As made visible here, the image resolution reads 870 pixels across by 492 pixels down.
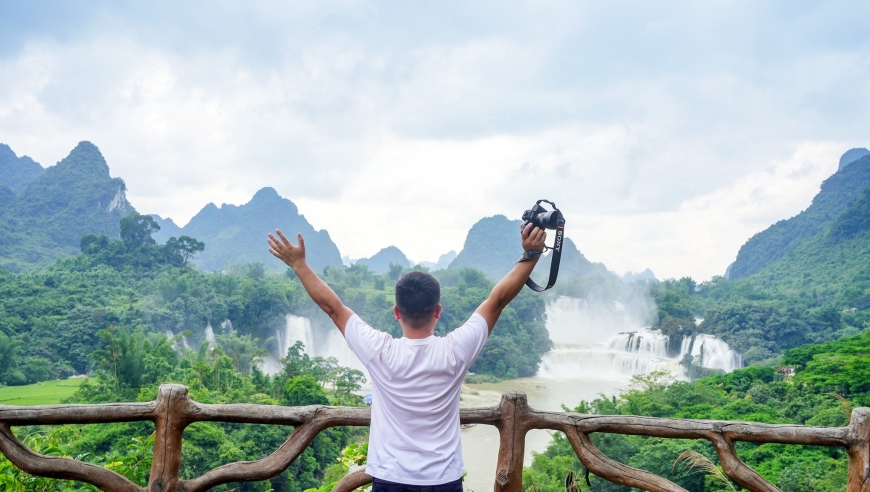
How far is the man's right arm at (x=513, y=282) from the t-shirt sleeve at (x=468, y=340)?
40 mm

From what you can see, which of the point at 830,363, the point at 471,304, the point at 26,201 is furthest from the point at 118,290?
the point at 830,363

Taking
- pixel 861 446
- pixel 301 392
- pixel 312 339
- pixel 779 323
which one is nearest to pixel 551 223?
pixel 861 446

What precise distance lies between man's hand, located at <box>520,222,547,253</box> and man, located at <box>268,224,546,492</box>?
0.77ft

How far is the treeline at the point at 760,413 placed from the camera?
1008 cm

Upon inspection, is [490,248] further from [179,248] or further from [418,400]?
[418,400]

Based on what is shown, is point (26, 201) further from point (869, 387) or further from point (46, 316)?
point (869, 387)

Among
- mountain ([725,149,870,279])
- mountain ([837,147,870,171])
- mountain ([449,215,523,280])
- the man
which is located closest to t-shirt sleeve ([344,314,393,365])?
the man

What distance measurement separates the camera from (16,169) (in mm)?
65750

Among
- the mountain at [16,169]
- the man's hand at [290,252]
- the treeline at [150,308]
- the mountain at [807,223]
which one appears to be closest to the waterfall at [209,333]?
the treeline at [150,308]

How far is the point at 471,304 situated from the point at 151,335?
1837 centimetres

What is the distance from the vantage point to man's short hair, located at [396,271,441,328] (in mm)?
1357

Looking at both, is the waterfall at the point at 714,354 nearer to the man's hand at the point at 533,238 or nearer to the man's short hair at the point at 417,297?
the man's hand at the point at 533,238

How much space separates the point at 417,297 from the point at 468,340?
0.49 feet

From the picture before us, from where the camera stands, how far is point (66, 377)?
24141 mm
